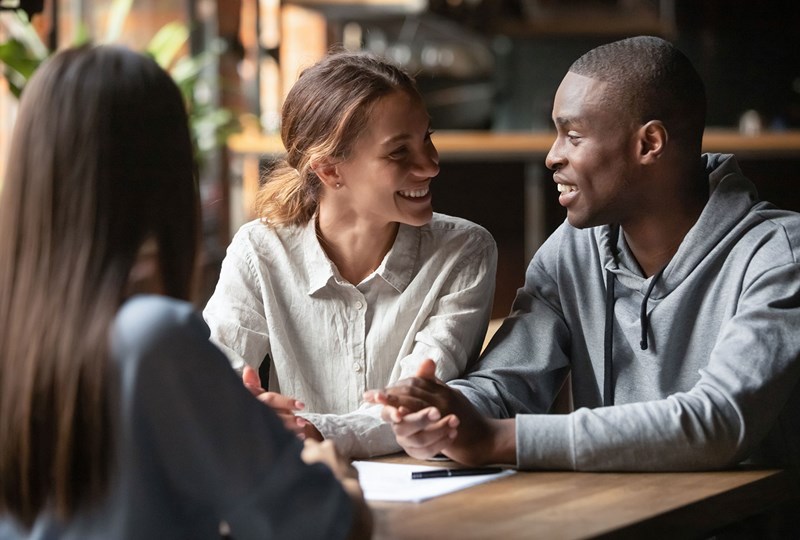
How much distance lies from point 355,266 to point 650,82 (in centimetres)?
55

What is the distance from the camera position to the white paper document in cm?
133

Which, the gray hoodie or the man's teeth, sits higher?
the man's teeth

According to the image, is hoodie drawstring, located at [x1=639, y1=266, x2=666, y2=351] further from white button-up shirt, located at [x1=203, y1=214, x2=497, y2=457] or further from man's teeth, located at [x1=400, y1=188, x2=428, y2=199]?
man's teeth, located at [x1=400, y1=188, x2=428, y2=199]

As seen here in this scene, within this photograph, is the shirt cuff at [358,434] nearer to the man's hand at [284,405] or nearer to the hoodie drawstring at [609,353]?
the man's hand at [284,405]

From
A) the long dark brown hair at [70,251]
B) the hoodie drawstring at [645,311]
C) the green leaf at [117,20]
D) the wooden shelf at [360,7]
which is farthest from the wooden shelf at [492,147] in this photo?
the long dark brown hair at [70,251]

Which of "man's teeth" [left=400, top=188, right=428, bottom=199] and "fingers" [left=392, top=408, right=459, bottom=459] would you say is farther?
"man's teeth" [left=400, top=188, right=428, bottom=199]

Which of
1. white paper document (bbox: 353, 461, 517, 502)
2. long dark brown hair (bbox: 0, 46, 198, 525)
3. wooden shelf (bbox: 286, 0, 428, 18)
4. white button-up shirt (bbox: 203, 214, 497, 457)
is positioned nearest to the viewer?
long dark brown hair (bbox: 0, 46, 198, 525)

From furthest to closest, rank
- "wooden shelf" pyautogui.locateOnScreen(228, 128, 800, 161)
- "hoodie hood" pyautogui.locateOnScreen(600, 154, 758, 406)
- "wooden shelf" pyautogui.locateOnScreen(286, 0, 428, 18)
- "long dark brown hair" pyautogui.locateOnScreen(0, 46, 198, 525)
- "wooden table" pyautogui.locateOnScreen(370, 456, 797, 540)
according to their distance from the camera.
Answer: "wooden shelf" pyautogui.locateOnScreen(286, 0, 428, 18) < "wooden shelf" pyautogui.locateOnScreen(228, 128, 800, 161) < "hoodie hood" pyautogui.locateOnScreen(600, 154, 758, 406) < "wooden table" pyautogui.locateOnScreen(370, 456, 797, 540) < "long dark brown hair" pyautogui.locateOnScreen(0, 46, 198, 525)

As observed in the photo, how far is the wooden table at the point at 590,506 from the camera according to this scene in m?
1.19

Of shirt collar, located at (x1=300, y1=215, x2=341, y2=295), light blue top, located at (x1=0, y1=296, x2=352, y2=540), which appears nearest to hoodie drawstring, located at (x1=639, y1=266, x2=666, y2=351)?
shirt collar, located at (x1=300, y1=215, x2=341, y2=295)

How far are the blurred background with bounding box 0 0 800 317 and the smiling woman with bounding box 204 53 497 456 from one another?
5.52 ft

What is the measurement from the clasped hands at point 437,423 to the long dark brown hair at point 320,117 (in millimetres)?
507

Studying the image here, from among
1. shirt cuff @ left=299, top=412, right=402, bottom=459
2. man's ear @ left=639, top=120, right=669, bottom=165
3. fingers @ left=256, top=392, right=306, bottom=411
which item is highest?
man's ear @ left=639, top=120, right=669, bottom=165

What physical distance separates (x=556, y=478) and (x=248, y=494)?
0.54 metres
